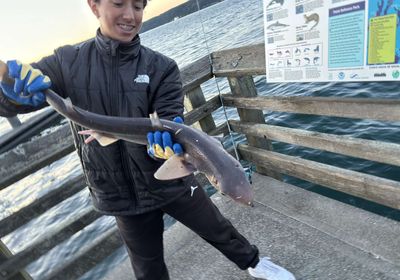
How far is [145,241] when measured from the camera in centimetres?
310

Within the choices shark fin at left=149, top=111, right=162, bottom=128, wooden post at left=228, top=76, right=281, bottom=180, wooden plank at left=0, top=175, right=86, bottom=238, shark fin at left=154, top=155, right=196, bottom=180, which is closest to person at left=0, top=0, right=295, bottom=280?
shark fin at left=149, top=111, right=162, bottom=128

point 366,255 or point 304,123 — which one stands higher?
point 366,255

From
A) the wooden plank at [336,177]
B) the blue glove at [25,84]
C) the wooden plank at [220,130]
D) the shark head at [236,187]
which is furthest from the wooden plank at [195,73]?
the shark head at [236,187]

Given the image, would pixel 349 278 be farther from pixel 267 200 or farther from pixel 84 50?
pixel 84 50

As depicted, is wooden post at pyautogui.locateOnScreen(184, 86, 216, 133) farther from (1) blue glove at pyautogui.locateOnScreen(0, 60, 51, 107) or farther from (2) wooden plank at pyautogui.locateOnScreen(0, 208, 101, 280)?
(1) blue glove at pyautogui.locateOnScreen(0, 60, 51, 107)

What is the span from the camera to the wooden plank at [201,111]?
16.6ft

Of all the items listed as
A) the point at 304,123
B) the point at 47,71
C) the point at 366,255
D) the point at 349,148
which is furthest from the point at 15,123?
the point at 304,123

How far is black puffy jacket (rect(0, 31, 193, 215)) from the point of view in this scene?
2.81m

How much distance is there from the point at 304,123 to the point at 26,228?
8763mm

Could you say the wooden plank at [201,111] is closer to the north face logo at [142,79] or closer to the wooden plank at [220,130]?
the wooden plank at [220,130]

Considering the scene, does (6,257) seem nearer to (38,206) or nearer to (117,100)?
(38,206)

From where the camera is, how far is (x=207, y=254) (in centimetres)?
414

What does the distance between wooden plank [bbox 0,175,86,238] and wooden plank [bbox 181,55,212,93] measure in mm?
2001

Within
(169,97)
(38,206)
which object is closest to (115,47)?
(169,97)
